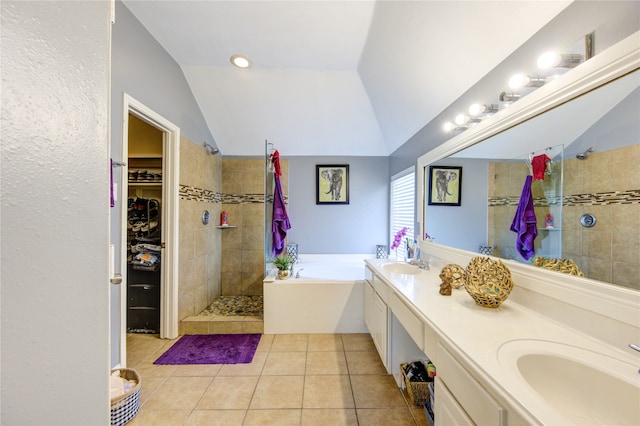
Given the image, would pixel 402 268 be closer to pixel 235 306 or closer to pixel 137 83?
pixel 235 306

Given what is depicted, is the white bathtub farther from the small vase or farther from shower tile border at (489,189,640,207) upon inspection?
shower tile border at (489,189,640,207)

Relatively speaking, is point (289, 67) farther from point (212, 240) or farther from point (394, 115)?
point (212, 240)

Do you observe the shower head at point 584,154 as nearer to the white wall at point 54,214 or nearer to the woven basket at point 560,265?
the woven basket at point 560,265

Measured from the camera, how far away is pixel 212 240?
3.19m

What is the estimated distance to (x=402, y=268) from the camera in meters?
2.17

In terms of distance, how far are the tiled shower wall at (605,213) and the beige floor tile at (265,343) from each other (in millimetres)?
2279

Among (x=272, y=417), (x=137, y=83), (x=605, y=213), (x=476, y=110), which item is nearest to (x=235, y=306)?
(x=272, y=417)

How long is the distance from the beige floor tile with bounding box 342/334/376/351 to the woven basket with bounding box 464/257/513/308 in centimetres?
137

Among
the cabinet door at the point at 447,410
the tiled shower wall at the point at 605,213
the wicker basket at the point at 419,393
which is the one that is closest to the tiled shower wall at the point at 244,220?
the wicker basket at the point at 419,393

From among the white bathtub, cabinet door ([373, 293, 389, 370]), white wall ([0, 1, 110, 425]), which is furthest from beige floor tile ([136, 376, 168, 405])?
cabinet door ([373, 293, 389, 370])

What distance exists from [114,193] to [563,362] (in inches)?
97.3

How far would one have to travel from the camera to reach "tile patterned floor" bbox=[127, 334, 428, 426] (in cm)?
150

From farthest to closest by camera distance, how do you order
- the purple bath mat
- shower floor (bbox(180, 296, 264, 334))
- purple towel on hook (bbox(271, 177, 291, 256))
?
purple towel on hook (bbox(271, 177, 291, 256)), shower floor (bbox(180, 296, 264, 334)), the purple bath mat

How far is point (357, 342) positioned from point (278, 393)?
37.1 inches
